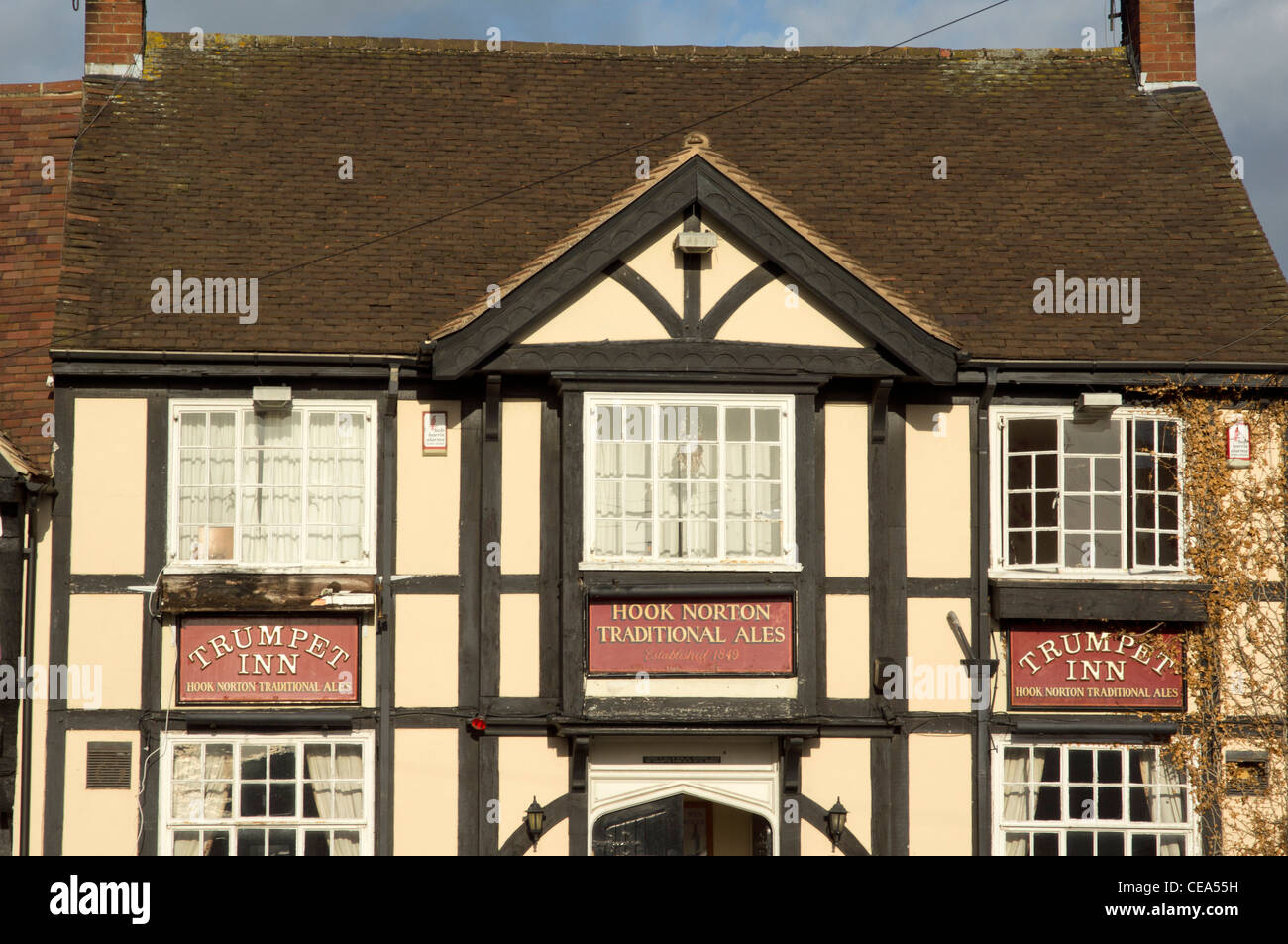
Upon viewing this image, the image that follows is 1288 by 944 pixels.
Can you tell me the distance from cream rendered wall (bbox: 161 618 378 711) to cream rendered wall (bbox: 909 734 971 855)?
448 cm

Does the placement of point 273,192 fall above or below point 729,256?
above

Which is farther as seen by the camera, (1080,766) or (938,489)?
(938,489)

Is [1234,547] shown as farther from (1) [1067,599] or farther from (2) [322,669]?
(2) [322,669]

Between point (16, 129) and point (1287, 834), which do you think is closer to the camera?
point (1287, 834)

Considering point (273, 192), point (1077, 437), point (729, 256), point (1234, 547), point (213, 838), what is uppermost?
point (273, 192)

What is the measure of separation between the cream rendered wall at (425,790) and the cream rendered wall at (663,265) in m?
4.59

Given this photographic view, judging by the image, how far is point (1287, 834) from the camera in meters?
14.1

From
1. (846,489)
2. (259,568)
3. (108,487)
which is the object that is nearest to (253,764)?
(259,568)

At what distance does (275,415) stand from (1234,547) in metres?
9.25

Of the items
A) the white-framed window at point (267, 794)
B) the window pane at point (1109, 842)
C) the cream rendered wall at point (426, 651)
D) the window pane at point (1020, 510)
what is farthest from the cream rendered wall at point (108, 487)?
the window pane at point (1109, 842)

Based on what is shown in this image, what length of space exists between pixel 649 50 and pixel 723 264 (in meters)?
5.35

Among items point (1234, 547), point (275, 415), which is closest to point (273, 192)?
point (275, 415)

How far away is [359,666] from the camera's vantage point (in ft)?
46.5

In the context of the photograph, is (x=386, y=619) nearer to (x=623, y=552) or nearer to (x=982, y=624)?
(x=623, y=552)
